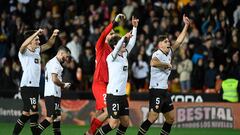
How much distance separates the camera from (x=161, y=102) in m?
16.9

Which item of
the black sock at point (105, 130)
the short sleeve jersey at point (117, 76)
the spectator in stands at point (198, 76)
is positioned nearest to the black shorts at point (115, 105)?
the short sleeve jersey at point (117, 76)

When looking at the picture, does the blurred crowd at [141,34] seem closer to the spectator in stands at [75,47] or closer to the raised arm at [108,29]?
the spectator in stands at [75,47]

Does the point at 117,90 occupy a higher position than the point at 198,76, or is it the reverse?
the point at 198,76

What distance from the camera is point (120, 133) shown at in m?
16.2

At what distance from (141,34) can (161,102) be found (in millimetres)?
10480

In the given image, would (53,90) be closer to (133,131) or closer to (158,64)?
(158,64)

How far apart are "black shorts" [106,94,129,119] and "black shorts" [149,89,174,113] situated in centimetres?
124

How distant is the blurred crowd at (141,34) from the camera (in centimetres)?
2556

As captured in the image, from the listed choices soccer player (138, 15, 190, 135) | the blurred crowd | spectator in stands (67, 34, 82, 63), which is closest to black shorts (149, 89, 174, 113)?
soccer player (138, 15, 190, 135)

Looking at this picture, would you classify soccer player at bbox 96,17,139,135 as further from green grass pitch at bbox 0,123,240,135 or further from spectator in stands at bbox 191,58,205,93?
spectator in stands at bbox 191,58,205,93

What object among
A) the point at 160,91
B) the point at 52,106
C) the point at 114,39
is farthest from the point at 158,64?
the point at 52,106

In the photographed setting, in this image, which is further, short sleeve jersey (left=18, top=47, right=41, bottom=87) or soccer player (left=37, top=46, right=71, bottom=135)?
short sleeve jersey (left=18, top=47, right=41, bottom=87)

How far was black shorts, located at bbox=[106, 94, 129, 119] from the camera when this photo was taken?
51.8ft

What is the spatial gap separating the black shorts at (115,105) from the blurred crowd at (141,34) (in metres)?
8.94
